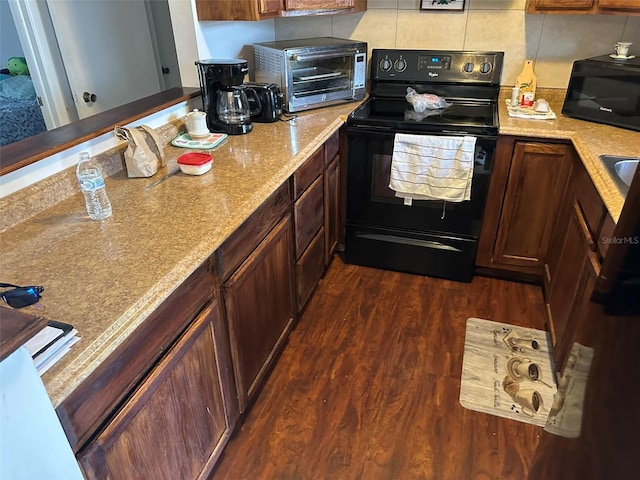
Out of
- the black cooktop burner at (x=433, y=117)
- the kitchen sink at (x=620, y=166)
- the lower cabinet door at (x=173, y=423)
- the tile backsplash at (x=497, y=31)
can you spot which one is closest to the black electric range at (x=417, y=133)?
the black cooktop burner at (x=433, y=117)

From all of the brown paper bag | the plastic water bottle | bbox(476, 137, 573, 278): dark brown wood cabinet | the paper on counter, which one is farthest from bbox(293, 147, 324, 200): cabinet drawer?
A: the paper on counter

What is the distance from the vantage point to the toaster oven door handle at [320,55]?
7.32ft

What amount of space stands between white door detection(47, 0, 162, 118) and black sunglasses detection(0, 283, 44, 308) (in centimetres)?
182

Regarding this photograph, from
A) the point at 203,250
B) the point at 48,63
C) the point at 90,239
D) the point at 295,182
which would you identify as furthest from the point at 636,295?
the point at 48,63

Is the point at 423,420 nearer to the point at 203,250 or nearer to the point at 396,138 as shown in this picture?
the point at 203,250

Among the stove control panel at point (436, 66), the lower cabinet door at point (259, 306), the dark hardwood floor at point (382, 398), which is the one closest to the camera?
the lower cabinet door at point (259, 306)

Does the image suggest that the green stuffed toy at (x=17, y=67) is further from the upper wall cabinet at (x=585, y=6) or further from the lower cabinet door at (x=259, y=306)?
the upper wall cabinet at (x=585, y=6)

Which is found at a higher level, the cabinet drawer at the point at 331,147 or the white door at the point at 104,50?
the white door at the point at 104,50

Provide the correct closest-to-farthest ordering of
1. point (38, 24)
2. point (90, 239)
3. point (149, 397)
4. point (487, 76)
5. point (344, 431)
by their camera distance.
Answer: point (149, 397) < point (90, 239) < point (344, 431) < point (38, 24) < point (487, 76)

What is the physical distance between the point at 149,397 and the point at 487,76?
2381 mm

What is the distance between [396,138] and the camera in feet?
7.55

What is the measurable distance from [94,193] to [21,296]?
1.33ft

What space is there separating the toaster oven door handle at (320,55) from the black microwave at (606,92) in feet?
3.58

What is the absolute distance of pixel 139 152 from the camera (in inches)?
60.6
